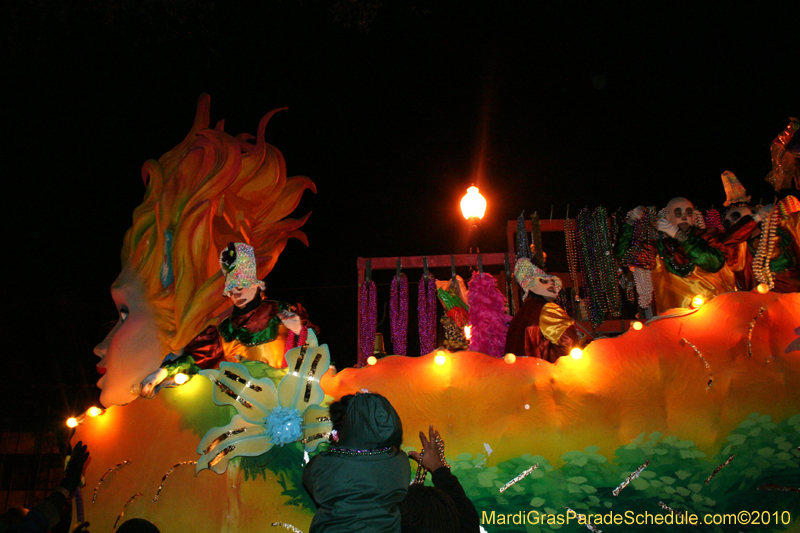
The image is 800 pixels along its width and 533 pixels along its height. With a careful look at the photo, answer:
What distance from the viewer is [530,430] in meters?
2.71

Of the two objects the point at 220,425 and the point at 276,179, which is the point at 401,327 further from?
the point at 220,425

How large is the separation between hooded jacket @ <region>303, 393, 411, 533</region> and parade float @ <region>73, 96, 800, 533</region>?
104 cm

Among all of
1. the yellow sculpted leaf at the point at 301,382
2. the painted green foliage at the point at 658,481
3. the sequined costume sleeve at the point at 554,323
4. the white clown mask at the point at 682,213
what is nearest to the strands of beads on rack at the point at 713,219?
the white clown mask at the point at 682,213

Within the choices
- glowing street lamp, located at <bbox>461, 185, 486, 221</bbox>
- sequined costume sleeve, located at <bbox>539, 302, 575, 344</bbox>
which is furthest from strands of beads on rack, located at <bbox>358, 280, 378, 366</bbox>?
sequined costume sleeve, located at <bbox>539, 302, 575, 344</bbox>

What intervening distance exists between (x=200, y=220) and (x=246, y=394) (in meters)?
1.56

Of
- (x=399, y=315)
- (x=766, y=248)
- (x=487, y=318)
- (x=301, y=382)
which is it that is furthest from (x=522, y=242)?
(x=301, y=382)

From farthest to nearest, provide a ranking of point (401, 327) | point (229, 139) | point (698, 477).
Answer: point (401, 327) → point (229, 139) → point (698, 477)

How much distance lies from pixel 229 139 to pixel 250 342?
1637mm

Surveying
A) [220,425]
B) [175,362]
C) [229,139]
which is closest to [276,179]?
[229,139]

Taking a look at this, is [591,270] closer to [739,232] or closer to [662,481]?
[739,232]

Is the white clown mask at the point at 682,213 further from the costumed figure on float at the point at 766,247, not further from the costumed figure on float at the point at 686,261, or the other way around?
the costumed figure on float at the point at 766,247

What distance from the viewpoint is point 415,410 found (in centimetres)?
284

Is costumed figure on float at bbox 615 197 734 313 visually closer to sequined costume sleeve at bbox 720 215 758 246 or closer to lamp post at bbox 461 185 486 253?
sequined costume sleeve at bbox 720 215 758 246

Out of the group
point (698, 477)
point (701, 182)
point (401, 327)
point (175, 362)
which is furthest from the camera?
point (701, 182)
